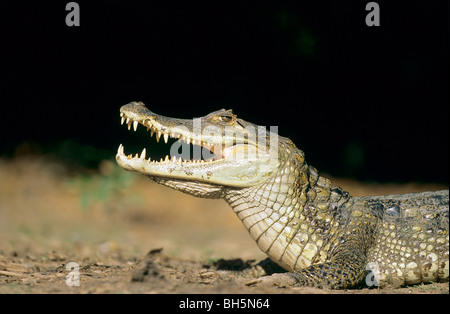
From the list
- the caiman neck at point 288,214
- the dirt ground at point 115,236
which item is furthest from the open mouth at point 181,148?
the dirt ground at point 115,236

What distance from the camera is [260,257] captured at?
225 inches

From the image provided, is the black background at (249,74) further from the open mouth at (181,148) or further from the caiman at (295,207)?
the caiman at (295,207)

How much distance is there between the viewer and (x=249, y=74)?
1011 cm

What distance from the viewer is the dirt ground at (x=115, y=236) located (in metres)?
3.45

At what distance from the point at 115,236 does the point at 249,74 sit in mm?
4782

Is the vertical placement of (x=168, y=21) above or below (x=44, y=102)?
above

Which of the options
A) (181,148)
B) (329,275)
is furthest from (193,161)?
(329,275)

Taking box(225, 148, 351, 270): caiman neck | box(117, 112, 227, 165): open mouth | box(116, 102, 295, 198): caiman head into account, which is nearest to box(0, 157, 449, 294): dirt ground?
box(225, 148, 351, 270): caiman neck

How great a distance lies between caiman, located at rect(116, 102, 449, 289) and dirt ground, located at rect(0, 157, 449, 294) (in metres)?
0.29

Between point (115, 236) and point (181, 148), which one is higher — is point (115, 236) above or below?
below

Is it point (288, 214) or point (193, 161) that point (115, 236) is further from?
point (288, 214)

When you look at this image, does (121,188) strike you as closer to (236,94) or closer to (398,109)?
(236,94)

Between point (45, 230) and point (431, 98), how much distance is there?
27.1 ft

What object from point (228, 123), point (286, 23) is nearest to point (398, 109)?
point (286, 23)
